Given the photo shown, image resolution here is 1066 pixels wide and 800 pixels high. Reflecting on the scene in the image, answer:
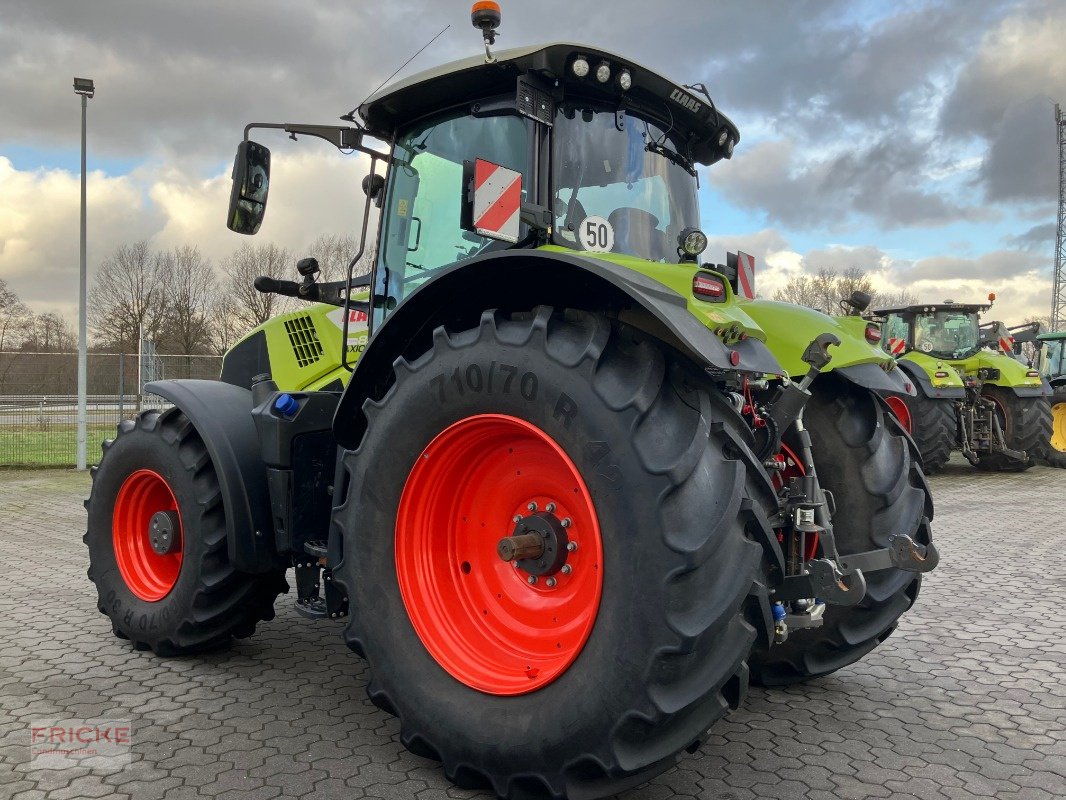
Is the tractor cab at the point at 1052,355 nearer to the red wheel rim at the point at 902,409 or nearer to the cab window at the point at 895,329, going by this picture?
the cab window at the point at 895,329

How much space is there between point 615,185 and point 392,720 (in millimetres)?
2294

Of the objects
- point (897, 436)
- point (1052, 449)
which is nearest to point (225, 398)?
point (897, 436)

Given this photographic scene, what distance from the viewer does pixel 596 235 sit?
336cm

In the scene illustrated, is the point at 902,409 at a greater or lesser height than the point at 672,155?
lesser

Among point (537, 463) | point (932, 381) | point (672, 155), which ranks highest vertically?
point (672, 155)

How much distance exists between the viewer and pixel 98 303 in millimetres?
32625

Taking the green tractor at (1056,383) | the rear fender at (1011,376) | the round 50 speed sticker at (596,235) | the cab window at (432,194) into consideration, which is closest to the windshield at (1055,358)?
the green tractor at (1056,383)

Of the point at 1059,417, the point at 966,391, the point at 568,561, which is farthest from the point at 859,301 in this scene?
the point at 1059,417

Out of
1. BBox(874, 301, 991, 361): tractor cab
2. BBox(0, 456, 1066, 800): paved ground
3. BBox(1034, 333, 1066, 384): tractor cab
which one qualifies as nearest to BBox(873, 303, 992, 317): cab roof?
BBox(874, 301, 991, 361): tractor cab

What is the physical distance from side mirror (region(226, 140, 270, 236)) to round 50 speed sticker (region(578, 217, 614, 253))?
5.13 feet

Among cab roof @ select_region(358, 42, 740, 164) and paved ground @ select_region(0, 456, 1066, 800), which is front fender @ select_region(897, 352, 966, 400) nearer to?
paved ground @ select_region(0, 456, 1066, 800)

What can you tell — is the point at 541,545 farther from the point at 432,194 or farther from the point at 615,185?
the point at 432,194

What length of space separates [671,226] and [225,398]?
223cm

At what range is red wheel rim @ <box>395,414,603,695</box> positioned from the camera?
2701 millimetres
